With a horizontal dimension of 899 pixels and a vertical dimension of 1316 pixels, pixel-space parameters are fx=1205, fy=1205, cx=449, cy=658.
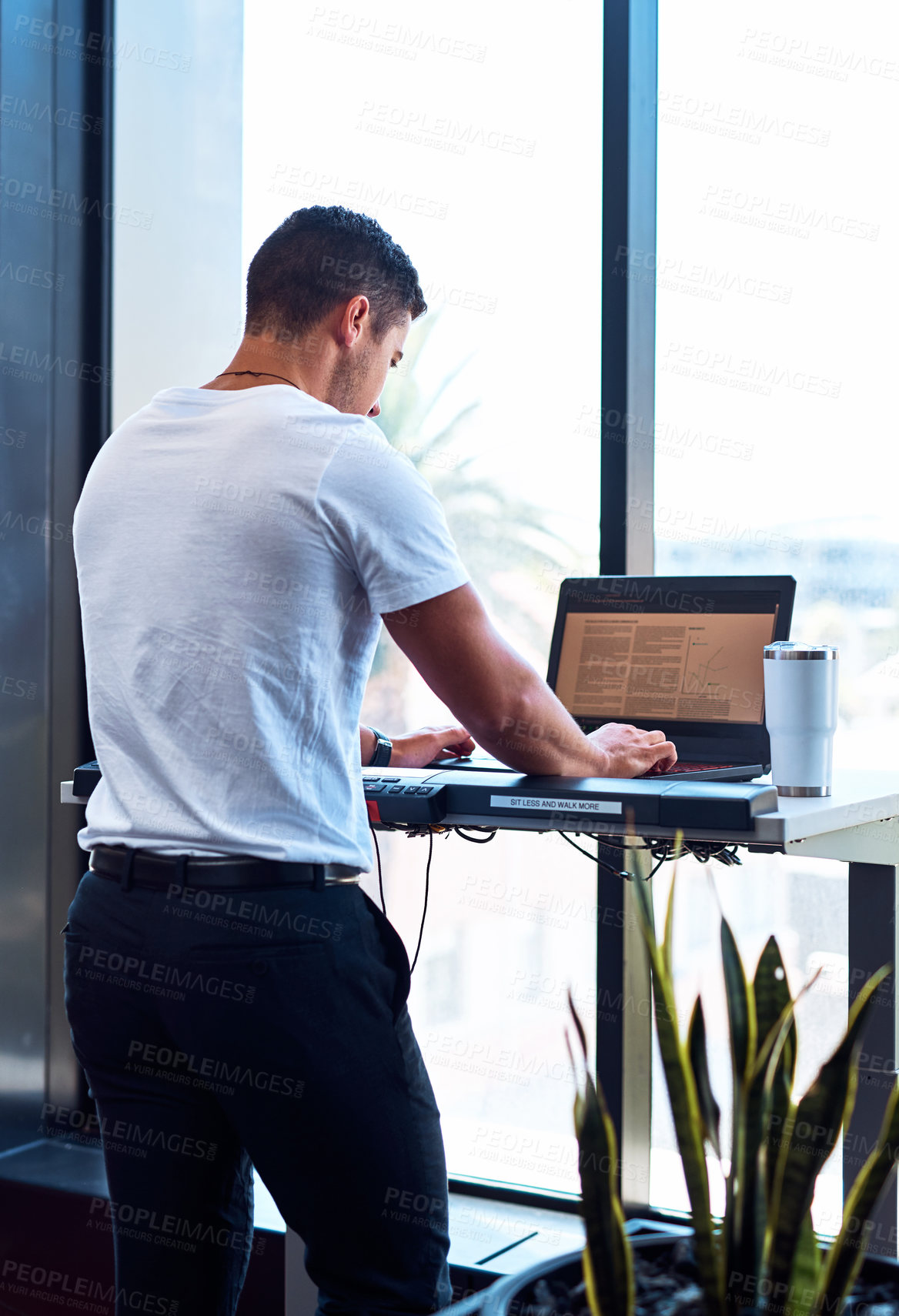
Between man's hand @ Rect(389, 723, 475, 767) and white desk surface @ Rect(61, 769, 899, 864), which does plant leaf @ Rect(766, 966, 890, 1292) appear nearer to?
white desk surface @ Rect(61, 769, 899, 864)

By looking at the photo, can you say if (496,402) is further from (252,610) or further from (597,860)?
(252,610)

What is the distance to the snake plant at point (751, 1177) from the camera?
722 mm

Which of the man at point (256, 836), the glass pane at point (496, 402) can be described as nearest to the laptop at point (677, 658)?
the glass pane at point (496, 402)

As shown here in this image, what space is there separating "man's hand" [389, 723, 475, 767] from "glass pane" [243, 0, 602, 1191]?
0.67 meters

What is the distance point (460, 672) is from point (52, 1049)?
6.54 feet

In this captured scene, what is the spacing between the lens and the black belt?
1123 millimetres

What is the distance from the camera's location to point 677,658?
1867mm

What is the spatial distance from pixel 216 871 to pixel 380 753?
0.63 meters

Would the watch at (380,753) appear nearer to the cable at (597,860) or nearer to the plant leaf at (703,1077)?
the cable at (597,860)

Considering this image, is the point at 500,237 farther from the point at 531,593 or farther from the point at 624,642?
the point at 624,642

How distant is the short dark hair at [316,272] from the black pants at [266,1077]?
2.08 ft

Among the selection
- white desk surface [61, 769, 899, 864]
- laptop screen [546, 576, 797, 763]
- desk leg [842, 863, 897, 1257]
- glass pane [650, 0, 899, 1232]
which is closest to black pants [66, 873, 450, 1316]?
white desk surface [61, 769, 899, 864]

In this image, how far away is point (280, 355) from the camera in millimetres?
1320

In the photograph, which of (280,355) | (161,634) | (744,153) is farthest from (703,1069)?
(744,153)
